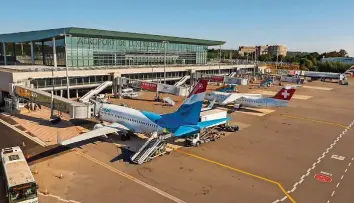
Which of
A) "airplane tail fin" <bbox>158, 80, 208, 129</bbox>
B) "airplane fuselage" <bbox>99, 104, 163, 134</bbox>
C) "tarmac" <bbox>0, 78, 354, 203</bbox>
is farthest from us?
"airplane fuselage" <bbox>99, 104, 163, 134</bbox>

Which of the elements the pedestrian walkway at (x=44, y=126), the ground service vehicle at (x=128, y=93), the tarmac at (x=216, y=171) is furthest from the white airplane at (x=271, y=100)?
the pedestrian walkway at (x=44, y=126)

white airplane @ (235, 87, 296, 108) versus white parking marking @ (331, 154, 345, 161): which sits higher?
white airplane @ (235, 87, 296, 108)

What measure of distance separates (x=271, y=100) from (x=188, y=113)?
3570 centimetres

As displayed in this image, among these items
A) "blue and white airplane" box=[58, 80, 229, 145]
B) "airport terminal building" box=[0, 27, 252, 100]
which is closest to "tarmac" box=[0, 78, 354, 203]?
"blue and white airplane" box=[58, 80, 229, 145]

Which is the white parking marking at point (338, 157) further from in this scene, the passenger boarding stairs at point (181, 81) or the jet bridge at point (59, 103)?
the passenger boarding stairs at point (181, 81)

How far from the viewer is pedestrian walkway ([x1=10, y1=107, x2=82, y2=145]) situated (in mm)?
46125

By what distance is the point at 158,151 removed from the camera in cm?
3866

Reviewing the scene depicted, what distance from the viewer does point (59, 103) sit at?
1916 inches

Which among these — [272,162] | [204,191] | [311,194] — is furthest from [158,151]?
[311,194]

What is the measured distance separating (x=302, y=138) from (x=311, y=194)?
22202mm

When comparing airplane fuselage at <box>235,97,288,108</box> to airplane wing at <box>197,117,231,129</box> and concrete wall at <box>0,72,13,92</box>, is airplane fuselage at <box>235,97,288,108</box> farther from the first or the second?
concrete wall at <box>0,72,13,92</box>

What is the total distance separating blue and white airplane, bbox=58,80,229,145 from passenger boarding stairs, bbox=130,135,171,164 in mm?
2193

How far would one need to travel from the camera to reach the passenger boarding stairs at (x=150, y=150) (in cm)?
3638

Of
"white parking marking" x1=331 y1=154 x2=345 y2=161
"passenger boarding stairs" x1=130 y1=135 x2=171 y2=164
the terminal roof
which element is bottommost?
"white parking marking" x1=331 y1=154 x2=345 y2=161
